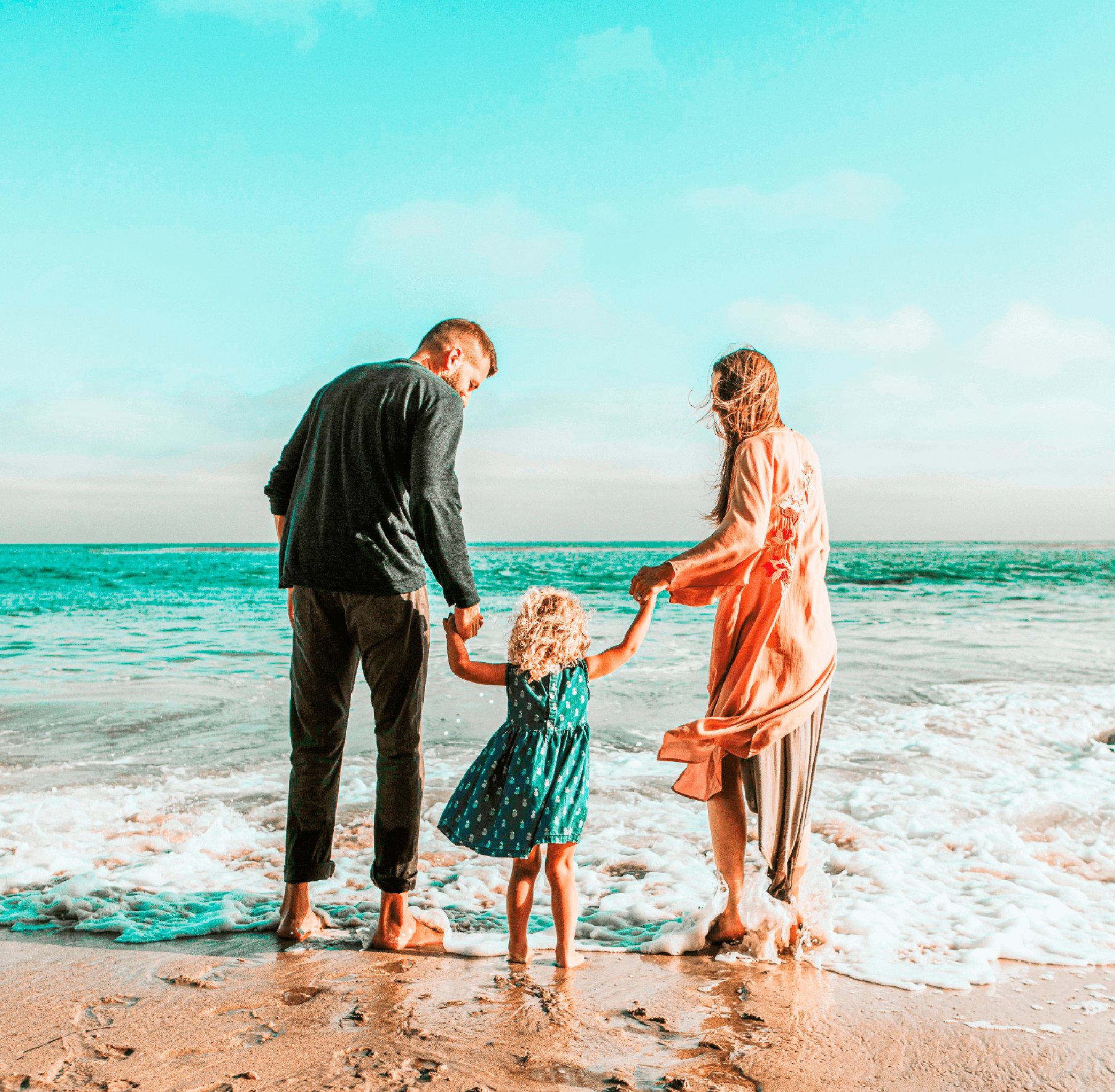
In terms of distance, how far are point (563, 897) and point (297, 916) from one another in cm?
93

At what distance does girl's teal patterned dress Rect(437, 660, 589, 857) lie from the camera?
104 inches

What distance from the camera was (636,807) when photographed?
4.74m

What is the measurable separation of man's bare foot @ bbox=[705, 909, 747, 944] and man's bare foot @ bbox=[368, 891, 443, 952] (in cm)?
92

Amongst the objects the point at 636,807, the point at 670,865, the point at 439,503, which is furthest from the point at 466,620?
the point at 636,807

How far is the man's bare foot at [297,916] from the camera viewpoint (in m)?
2.90

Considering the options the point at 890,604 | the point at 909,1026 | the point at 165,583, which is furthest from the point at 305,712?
the point at 165,583

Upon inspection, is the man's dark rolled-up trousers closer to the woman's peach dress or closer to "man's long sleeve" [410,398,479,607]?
"man's long sleeve" [410,398,479,607]

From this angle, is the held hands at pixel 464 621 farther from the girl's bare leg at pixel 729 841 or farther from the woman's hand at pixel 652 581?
the girl's bare leg at pixel 729 841

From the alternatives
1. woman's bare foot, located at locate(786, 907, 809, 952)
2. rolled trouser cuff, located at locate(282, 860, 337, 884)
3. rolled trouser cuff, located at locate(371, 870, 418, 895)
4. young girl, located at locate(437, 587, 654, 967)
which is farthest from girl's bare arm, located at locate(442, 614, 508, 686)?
woman's bare foot, located at locate(786, 907, 809, 952)

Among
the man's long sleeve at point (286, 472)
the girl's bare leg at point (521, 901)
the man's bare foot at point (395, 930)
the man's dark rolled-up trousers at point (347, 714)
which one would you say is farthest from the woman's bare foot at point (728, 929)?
the man's long sleeve at point (286, 472)

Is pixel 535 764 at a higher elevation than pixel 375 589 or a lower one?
lower

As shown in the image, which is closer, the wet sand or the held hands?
the wet sand

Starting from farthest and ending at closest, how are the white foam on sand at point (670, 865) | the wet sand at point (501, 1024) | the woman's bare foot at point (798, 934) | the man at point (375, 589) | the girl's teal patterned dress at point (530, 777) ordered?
1. the white foam on sand at point (670, 865)
2. the woman's bare foot at point (798, 934)
3. the man at point (375, 589)
4. the girl's teal patterned dress at point (530, 777)
5. the wet sand at point (501, 1024)

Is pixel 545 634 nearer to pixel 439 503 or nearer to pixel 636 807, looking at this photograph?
pixel 439 503
